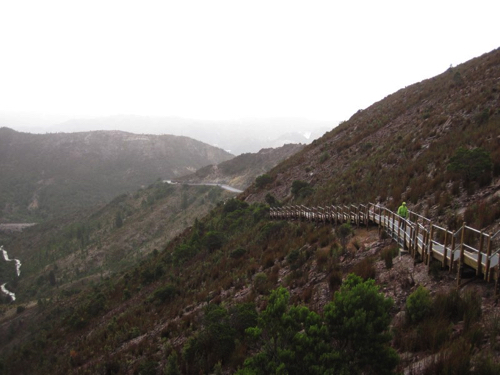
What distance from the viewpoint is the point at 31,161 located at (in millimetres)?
142250

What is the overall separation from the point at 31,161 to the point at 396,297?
554 feet

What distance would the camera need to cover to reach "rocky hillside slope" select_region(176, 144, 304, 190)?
69.9 meters

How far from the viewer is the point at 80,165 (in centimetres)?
14688

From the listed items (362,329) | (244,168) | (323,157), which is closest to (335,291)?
(362,329)

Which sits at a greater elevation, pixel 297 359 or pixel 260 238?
pixel 297 359

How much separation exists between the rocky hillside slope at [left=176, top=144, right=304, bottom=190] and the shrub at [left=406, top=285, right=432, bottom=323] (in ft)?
197

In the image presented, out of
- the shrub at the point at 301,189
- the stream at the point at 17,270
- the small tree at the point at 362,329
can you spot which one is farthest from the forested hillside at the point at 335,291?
the stream at the point at 17,270

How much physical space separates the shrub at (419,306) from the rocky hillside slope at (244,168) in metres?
60.1

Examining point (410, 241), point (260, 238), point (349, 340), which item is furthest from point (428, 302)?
point (260, 238)

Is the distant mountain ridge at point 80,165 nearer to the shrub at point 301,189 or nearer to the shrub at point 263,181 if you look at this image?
the shrub at point 263,181

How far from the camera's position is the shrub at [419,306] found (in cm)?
547

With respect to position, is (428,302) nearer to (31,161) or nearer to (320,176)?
(320,176)

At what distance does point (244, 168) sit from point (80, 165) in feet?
339

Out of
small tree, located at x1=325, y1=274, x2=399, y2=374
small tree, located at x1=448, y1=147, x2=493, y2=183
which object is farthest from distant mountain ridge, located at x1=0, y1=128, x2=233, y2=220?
small tree, located at x1=325, y1=274, x2=399, y2=374
